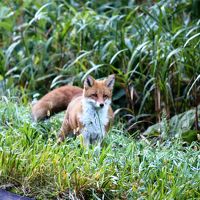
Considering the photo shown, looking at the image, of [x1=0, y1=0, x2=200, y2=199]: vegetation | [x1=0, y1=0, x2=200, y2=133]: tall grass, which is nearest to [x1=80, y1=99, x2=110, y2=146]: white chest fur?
[x1=0, y1=0, x2=200, y2=199]: vegetation

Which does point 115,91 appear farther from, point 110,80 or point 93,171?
point 93,171

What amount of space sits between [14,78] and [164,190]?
5444 millimetres

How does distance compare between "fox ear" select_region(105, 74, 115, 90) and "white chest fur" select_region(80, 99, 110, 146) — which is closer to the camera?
"white chest fur" select_region(80, 99, 110, 146)

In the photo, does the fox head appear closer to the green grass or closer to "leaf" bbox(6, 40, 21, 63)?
the green grass

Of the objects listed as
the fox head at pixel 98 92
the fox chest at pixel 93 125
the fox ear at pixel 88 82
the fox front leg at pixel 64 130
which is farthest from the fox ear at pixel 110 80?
the fox front leg at pixel 64 130

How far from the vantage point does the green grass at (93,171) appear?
621 centimetres

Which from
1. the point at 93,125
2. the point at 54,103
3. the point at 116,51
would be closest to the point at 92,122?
the point at 93,125

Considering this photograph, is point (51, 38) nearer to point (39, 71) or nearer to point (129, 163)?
point (39, 71)

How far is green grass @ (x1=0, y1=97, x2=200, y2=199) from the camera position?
20.4 feet

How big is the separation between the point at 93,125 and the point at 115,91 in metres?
2.37

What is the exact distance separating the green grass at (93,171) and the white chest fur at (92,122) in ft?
2.34

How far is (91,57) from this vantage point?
34.3 feet

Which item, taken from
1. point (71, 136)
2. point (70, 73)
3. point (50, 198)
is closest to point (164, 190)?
point (50, 198)

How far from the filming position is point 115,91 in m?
10.4
